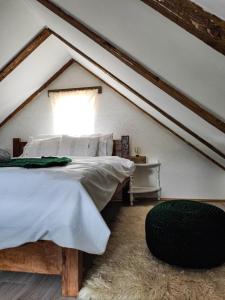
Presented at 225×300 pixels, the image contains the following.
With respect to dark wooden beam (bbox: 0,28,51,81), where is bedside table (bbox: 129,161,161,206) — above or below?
below

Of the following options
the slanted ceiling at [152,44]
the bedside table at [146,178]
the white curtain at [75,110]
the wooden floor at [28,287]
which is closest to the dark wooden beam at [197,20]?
the slanted ceiling at [152,44]

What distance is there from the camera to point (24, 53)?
10.2 feet

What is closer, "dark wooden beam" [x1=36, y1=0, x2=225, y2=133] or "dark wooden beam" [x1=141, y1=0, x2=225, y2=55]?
"dark wooden beam" [x1=141, y1=0, x2=225, y2=55]

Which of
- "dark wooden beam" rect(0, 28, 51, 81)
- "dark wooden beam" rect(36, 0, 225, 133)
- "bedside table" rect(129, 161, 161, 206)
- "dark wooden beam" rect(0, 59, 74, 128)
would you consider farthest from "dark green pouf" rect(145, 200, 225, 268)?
"dark wooden beam" rect(0, 59, 74, 128)

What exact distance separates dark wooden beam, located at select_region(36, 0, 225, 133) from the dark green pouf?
2.19 ft

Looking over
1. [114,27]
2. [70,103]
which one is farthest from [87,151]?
[114,27]

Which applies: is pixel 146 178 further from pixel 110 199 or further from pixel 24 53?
pixel 24 53

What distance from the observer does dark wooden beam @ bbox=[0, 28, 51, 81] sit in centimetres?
303

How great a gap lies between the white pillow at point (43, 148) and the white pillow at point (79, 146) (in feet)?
0.35

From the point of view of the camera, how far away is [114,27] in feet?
5.06

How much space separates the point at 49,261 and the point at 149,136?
263 centimetres

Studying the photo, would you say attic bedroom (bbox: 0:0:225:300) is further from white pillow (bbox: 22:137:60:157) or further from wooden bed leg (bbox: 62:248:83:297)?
white pillow (bbox: 22:137:60:157)

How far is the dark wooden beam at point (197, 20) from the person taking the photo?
0.81 meters

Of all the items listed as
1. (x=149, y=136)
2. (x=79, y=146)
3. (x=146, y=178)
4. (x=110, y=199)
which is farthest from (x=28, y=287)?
(x=149, y=136)
